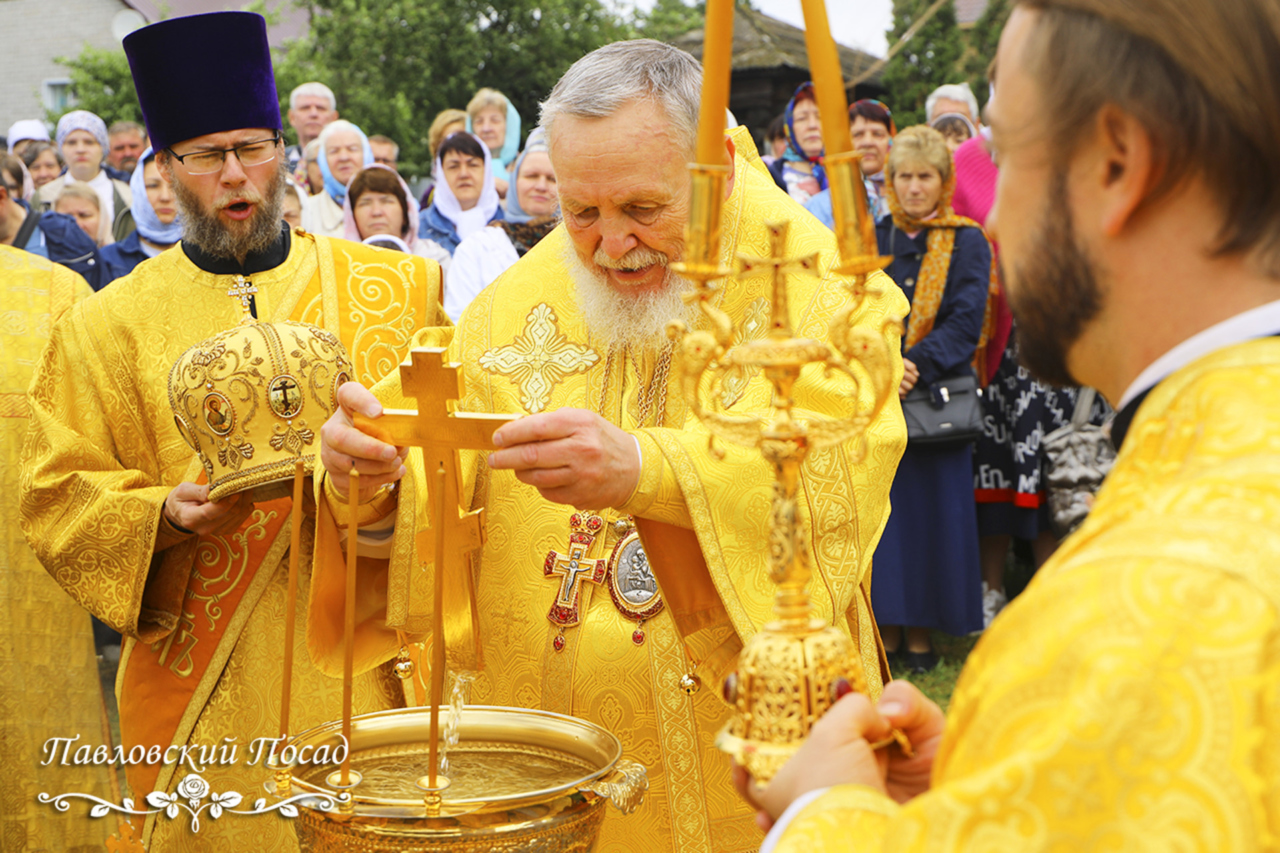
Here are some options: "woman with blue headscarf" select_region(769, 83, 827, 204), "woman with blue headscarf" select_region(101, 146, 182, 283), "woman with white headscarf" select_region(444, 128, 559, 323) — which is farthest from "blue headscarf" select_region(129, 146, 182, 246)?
"woman with blue headscarf" select_region(769, 83, 827, 204)

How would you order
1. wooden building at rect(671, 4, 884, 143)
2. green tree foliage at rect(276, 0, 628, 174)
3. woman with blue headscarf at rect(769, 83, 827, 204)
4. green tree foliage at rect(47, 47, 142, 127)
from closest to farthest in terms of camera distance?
woman with blue headscarf at rect(769, 83, 827, 204), wooden building at rect(671, 4, 884, 143), green tree foliage at rect(47, 47, 142, 127), green tree foliage at rect(276, 0, 628, 174)

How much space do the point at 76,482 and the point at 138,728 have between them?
0.65 metres

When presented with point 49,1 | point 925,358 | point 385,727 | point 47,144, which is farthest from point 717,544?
point 49,1

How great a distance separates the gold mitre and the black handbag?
13.8ft

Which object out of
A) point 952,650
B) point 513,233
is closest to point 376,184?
point 513,233

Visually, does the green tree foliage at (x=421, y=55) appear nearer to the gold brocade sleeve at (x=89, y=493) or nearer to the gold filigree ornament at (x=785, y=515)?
the gold brocade sleeve at (x=89, y=493)

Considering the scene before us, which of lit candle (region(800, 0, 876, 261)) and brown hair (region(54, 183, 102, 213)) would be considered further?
brown hair (region(54, 183, 102, 213))

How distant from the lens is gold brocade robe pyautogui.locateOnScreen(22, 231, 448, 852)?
10.2 ft

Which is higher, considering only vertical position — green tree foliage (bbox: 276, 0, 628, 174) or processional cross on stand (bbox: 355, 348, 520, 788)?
green tree foliage (bbox: 276, 0, 628, 174)

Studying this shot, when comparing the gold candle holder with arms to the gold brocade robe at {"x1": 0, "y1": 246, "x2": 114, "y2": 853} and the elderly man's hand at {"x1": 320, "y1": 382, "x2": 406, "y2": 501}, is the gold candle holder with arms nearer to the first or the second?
the elderly man's hand at {"x1": 320, "y1": 382, "x2": 406, "y2": 501}

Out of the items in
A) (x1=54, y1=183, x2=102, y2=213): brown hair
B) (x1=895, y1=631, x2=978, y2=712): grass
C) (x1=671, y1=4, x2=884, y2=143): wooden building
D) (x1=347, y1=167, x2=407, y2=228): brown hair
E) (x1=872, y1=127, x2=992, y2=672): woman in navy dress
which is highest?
(x1=671, y1=4, x2=884, y2=143): wooden building

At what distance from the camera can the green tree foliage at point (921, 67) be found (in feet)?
36.9

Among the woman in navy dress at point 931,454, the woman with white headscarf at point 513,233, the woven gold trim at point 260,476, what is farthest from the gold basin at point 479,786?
the woman in navy dress at point 931,454

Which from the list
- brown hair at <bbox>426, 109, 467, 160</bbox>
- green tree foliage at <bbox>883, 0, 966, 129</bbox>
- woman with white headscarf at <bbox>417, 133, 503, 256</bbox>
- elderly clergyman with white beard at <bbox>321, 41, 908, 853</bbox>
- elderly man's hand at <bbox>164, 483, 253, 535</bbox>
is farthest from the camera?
green tree foliage at <bbox>883, 0, 966, 129</bbox>
